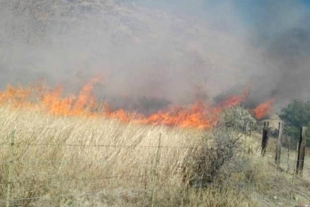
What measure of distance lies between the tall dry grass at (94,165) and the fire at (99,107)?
81 centimetres

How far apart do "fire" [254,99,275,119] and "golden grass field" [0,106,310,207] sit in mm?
19145

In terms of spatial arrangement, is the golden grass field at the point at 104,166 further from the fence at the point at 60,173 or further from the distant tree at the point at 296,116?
the distant tree at the point at 296,116

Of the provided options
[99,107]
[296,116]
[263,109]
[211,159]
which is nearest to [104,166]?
[99,107]

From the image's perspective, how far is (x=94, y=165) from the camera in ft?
22.0

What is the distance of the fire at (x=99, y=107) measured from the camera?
28.2 ft

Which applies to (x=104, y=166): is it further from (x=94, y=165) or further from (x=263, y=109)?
(x=263, y=109)

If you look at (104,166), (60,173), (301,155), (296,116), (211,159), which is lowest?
(60,173)

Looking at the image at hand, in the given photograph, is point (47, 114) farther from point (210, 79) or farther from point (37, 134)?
point (210, 79)

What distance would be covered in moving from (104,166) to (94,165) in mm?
216

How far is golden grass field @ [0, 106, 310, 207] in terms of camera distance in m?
5.94

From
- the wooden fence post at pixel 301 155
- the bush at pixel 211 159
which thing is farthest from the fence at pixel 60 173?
the wooden fence post at pixel 301 155

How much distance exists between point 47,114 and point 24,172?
1.94 m

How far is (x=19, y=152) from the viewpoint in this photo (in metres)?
6.05

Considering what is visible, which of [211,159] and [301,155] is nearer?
[211,159]
